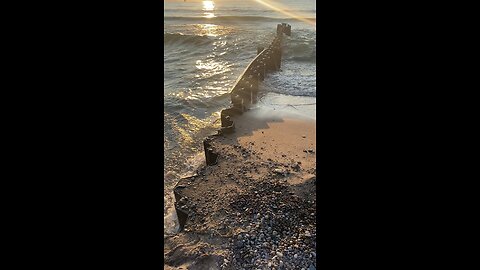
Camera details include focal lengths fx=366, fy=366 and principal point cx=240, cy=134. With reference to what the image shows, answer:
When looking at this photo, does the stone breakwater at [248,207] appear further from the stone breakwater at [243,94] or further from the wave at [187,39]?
the wave at [187,39]

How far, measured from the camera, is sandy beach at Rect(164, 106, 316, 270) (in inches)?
181

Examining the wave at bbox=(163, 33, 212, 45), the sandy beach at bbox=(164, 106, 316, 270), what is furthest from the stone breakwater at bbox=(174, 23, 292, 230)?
the wave at bbox=(163, 33, 212, 45)

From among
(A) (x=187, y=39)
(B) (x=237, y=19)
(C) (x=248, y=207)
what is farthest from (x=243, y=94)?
(B) (x=237, y=19)

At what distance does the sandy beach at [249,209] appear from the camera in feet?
15.1

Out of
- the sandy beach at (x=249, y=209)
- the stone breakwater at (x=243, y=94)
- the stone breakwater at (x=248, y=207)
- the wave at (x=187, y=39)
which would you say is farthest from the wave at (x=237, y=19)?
the sandy beach at (x=249, y=209)

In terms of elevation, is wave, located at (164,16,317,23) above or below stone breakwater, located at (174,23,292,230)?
above

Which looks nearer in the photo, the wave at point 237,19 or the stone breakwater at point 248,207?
the stone breakwater at point 248,207

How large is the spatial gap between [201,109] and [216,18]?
34.9 metres

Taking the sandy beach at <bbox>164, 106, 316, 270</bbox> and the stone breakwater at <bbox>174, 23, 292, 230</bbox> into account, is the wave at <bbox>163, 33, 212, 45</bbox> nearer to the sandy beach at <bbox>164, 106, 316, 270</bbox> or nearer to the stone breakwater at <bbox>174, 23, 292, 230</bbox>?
the stone breakwater at <bbox>174, 23, 292, 230</bbox>

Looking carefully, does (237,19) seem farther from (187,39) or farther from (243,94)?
(243,94)

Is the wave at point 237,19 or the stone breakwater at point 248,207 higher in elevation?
the wave at point 237,19

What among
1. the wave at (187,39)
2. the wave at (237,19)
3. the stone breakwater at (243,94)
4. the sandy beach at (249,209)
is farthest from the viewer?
the wave at (237,19)
